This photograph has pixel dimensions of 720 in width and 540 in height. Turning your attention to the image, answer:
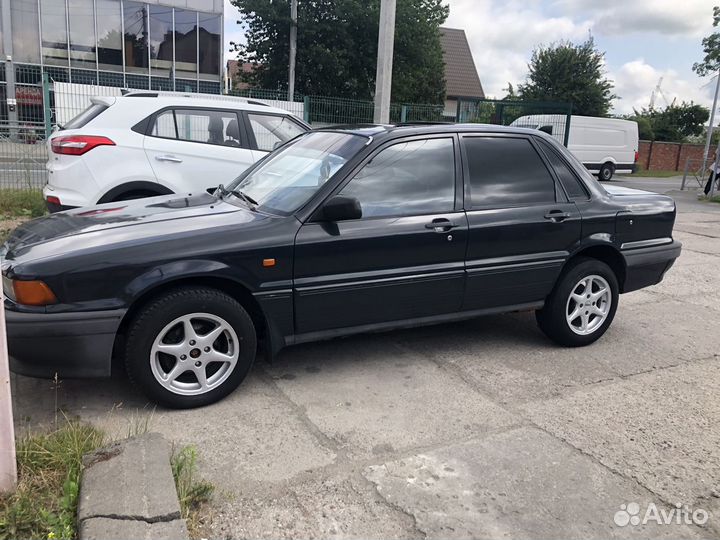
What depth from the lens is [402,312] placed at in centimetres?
423

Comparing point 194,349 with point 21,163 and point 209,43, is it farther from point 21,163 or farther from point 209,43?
point 209,43

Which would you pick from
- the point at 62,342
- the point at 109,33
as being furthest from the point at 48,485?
the point at 109,33

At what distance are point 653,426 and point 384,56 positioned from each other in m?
7.81

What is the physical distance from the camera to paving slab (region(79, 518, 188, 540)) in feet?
7.80

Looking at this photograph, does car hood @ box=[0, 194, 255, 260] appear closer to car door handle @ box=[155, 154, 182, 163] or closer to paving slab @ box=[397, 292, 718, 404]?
paving slab @ box=[397, 292, 718, 404]

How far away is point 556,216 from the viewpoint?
4.70 metres

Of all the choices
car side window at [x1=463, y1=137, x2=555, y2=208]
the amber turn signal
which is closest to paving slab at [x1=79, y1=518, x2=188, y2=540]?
the amber turn signal

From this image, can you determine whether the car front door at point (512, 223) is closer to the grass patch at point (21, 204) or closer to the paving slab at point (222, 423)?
the paving slab at point (222, 423)

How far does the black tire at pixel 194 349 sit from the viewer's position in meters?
3.44

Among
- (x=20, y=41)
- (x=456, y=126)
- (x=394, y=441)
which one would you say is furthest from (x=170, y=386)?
(x=20, y=41)

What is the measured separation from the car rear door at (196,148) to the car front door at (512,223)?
342 cm

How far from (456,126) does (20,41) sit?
81.0 feet

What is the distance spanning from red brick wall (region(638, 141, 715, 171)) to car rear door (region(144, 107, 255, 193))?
35142 mm

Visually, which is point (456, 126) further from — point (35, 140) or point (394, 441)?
point (35, 140)
